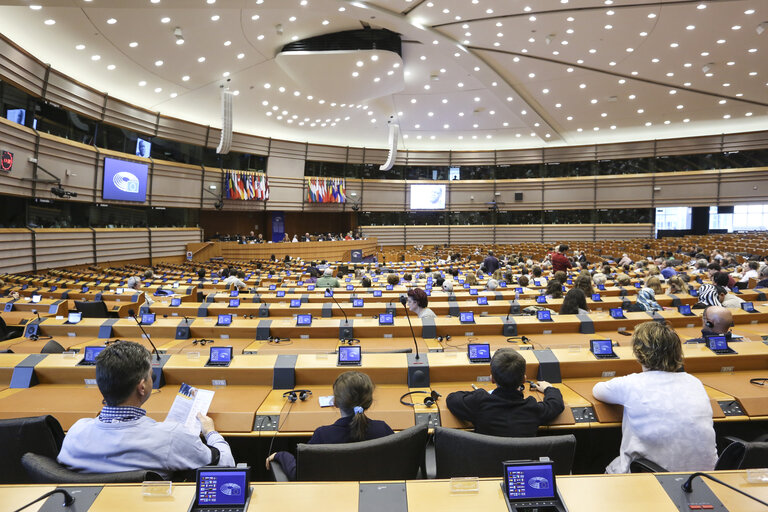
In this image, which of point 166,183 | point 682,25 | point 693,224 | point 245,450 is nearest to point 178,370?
point 245,450

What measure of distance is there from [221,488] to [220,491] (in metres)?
0.01

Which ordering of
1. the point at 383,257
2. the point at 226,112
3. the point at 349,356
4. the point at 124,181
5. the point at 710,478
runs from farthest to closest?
the point at 383,257 → the point at 124,181 → the point at 226,112 → the point at 349,356 → the point at 710,478

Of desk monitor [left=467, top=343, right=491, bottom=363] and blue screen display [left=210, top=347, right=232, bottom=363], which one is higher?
desk monitor [left=467, top=343, right=491, bottom=363]

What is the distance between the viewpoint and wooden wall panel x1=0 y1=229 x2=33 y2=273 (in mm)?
12344

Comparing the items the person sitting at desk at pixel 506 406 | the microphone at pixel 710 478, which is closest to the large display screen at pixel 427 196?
the person sitting at desk at pixel 506 406

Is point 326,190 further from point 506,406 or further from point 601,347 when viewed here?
point 506,406

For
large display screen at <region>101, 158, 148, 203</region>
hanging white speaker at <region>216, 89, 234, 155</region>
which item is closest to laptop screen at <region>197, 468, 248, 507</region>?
hanging white speaker at <region>216, 89, 234, 155</region>

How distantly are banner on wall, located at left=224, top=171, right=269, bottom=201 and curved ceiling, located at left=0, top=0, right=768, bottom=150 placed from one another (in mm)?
2626

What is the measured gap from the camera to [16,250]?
12781mm

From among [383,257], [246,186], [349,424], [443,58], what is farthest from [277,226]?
[349,424]

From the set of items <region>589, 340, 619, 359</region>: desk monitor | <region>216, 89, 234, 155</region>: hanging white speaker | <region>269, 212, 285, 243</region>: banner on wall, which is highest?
<region>216, 89, 234, 155</region>: hanging white speaker

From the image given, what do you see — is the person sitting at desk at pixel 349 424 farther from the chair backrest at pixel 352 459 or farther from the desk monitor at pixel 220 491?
the desk monitor at pixel 220 491

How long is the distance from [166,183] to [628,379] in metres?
21.4

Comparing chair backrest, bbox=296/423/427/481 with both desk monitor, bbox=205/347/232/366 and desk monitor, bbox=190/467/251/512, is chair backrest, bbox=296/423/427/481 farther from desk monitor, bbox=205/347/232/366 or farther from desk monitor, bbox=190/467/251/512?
desk monitor, bbox=205/347/232/366
